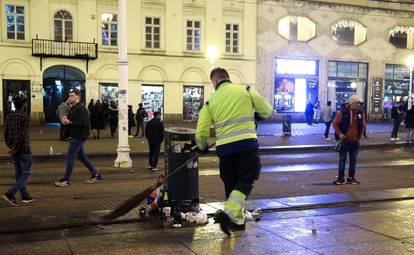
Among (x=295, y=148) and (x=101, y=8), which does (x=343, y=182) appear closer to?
(x=295, y=148)

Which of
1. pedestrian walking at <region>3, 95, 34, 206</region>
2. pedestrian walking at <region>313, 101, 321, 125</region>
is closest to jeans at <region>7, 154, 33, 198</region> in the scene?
pedestrian walking at <region>3, 95, 34, 206</region>


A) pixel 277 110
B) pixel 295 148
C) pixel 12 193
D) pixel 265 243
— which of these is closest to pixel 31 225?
pixel 12 193

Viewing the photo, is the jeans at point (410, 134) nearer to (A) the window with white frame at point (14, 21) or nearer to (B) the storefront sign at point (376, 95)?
(B) the storefront sign at point (376, 95)

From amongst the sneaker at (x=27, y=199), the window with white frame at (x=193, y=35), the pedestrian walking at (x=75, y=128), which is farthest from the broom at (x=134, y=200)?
the window with white frame at (x=193, y=35)

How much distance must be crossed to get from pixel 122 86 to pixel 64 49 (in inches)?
721

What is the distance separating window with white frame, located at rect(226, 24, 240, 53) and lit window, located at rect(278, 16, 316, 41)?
3.35 metres

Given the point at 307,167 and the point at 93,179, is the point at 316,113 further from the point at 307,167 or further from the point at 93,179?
the point at 93,179

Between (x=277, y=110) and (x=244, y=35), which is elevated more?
(x=244, y=35)

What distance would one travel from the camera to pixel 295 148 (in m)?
18.7

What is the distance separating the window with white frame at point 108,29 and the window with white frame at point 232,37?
772cm

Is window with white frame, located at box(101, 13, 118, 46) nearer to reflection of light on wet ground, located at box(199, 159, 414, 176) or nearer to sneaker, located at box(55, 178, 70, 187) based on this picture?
reflection of light on wet ground, located at box(199, 159, 414, 176)

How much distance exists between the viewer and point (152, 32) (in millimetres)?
32562

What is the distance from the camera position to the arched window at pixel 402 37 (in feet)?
131

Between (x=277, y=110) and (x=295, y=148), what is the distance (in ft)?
58.5
